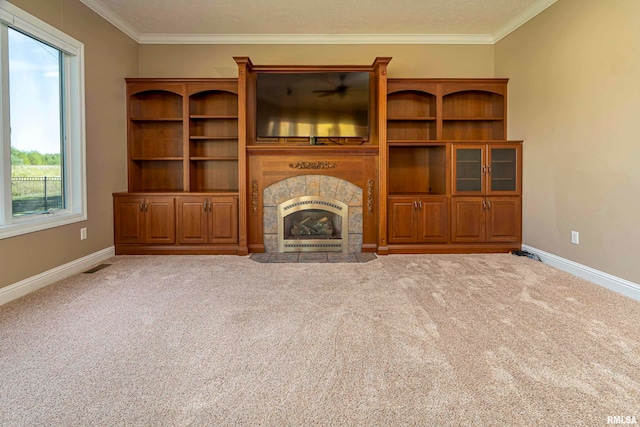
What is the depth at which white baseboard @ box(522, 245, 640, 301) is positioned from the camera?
297cm

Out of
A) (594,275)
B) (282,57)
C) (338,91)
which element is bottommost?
(594,275)

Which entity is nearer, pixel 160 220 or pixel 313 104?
pixel 160 220

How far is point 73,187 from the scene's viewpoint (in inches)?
148

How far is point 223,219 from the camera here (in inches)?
179

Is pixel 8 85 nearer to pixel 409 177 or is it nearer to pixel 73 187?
pixel 73 187

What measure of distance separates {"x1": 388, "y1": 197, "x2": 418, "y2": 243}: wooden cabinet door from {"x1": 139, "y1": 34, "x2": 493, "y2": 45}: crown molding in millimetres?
2266

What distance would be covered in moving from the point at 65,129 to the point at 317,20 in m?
3.05

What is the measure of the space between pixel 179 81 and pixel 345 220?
2.78 metres

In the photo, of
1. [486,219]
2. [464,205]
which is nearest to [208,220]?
[464,205]

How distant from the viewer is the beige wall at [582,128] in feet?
9.86

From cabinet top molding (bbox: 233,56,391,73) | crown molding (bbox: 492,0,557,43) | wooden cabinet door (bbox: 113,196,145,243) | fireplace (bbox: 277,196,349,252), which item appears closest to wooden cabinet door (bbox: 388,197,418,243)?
fireplace (bbox: 277,196,349,252)

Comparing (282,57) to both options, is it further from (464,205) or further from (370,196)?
(464,205)

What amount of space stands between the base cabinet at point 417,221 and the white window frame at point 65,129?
3.52m

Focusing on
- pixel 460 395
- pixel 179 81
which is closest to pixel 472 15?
pixel 179 81
